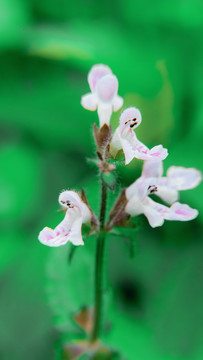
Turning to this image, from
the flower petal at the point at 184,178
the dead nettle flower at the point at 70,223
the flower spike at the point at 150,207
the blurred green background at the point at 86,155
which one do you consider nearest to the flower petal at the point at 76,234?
the dead nettle flower at the point at 70,223

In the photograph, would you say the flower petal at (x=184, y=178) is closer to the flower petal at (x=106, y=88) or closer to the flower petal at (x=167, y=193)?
the flower petal at (x=167, y=193)

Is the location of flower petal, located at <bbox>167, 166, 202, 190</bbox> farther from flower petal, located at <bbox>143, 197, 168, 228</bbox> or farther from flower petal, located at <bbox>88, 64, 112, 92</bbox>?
flower petal, located at <bbox>88, 64, 112, 92</bbox>

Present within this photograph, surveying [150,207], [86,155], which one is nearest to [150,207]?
[150,207]

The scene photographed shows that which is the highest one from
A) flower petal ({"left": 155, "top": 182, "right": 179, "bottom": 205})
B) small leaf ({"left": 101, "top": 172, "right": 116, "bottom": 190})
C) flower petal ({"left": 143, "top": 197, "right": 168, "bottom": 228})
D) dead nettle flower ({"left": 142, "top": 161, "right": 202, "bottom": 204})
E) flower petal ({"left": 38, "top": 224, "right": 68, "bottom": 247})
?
dead nettle flower ({"left": 142, "top": 161, "right": 202, "bottom": 204})

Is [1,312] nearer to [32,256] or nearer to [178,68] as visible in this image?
[32,256]

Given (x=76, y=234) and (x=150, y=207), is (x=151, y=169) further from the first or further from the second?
(x=76, y=234)

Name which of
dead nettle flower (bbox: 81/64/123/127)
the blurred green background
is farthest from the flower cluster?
the blurred green background
